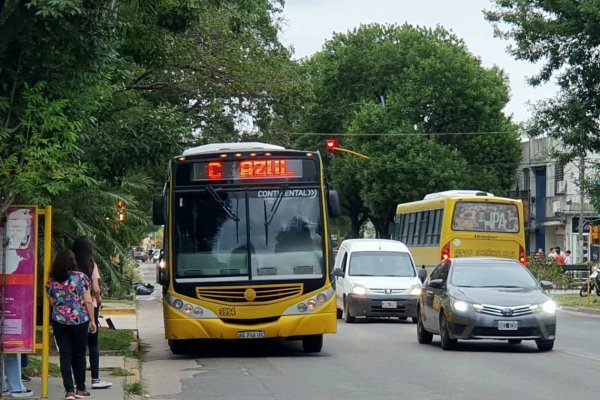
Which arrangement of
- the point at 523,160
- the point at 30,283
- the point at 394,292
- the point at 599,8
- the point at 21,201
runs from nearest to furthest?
the point at 30,283 → the point at 21,201 → the point at 394,292 → the point at 599,8 → the point at 523,160

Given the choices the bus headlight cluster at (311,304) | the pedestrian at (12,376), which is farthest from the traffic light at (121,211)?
the pedestrian at (12,376)

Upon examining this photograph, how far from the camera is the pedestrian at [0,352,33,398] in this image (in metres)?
13.2

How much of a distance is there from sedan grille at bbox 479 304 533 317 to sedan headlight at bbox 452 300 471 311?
0.24 meters

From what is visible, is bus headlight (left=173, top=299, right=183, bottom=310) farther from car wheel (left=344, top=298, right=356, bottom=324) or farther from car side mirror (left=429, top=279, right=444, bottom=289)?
car wheel (left=344, top=298, right=356, bottom=324)

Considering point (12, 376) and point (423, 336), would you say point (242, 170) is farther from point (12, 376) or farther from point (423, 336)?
point (12, 376)

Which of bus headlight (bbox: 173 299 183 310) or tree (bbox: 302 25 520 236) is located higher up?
tree (bbox: 302 25 520 236)

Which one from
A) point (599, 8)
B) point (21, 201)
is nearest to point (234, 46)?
point (599, 8)

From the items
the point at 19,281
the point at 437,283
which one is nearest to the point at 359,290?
the point at 437,283

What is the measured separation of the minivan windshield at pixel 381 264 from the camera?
3000 cm

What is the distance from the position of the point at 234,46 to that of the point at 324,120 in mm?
40771

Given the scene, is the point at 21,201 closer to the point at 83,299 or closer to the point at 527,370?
the point at 83,299

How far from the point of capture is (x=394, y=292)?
28.7 meters

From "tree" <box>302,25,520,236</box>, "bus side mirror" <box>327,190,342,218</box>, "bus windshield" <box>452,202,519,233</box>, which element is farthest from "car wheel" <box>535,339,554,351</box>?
"tree" <box>302,25,520,236</box>

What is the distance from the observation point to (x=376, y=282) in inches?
1136
